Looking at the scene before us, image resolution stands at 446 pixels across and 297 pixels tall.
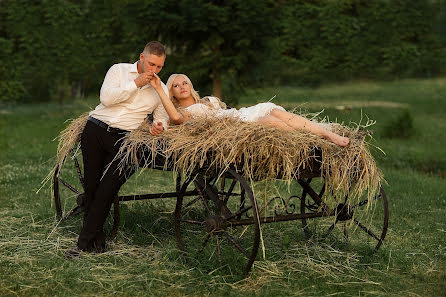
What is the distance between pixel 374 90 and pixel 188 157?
13965mm

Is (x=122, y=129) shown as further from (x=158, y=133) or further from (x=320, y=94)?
(x=320, y=94)

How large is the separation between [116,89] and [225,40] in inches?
321

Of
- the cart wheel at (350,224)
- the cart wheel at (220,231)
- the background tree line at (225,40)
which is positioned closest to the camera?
the cart wheel at (220,231)

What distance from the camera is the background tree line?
12.8 meters

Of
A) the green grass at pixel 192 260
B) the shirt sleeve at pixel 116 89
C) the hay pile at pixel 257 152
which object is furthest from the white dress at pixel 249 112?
the green grass at pixel 192 260

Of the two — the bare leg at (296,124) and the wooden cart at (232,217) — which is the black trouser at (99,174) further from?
the bare leg at (296,124)

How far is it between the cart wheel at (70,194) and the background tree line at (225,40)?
12.1 feet

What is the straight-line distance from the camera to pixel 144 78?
512 centimetres

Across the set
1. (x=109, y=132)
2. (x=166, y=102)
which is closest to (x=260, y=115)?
(x=166, y=102)

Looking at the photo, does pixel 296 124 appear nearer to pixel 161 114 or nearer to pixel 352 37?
pixel 161 114

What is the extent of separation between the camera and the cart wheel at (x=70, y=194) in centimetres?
580

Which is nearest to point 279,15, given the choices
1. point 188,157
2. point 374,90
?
point 374,90

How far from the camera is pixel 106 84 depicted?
5.28 m

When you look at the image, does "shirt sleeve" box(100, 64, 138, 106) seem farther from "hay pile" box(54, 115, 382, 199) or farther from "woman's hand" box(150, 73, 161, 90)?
"hay pile" box(54, 115, 382, 199)
